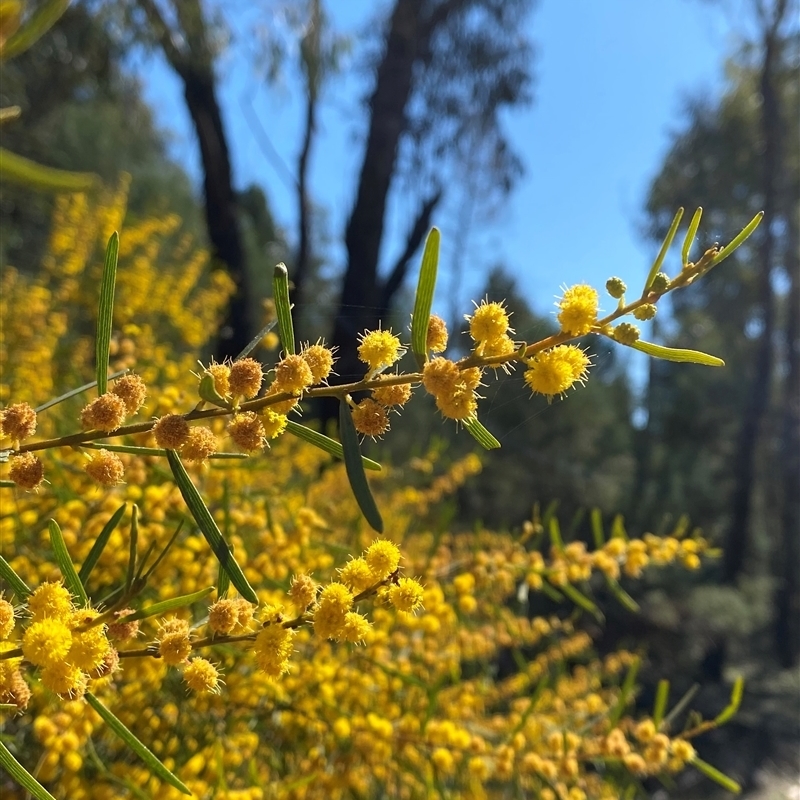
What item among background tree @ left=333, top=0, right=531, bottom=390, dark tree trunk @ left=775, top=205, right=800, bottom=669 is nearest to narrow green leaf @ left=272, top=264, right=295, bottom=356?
background tree @ left=333, top=0, right=531, bottom=390

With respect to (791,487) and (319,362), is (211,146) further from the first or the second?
(791,487)

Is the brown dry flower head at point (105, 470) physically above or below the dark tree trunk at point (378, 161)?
below

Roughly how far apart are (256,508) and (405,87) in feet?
9.51

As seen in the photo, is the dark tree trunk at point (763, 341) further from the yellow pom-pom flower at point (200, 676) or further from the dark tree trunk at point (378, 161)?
the yellow pom-pom flower at point (200, 676)

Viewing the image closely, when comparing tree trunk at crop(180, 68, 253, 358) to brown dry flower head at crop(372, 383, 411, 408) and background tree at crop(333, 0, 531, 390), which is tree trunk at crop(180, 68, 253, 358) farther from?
brown dry flower head at crop(372, 383, 411, 408)

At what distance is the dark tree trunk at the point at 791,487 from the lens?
14.2 feet

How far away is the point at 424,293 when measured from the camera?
401 mm

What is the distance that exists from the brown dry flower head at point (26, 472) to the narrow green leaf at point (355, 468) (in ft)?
0.60

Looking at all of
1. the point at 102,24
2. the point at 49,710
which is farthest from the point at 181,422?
the point at 102,24

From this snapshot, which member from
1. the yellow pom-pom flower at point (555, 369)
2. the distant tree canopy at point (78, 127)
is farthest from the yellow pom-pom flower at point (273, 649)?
the distant tree canopy at point (78, 127)

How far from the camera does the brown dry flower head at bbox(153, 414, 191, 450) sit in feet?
1.28

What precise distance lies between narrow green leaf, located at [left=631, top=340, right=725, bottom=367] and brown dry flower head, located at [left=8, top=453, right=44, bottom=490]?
0.37 metres

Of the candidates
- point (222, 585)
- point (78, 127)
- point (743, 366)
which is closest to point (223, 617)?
point (222, 585)

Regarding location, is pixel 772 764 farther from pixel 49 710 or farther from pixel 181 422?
pixel 181 422
